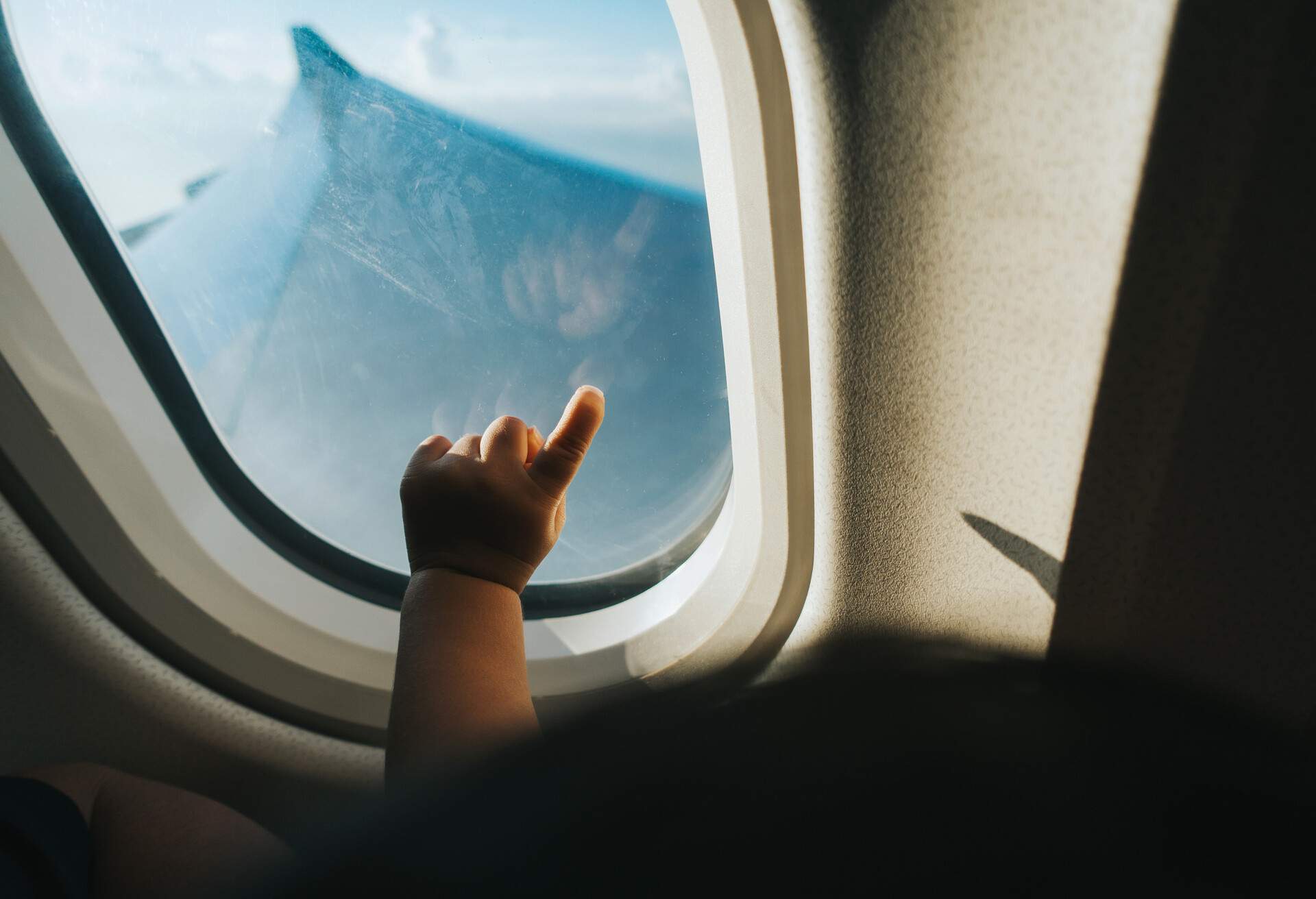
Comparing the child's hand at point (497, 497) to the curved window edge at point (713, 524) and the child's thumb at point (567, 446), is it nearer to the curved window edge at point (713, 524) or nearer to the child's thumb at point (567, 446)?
the child's thumb at point (567, 446)

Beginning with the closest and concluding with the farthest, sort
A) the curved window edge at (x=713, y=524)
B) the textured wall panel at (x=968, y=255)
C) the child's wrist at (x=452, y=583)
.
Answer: the textured wall panel at (x=968, y=255) < the curved window edge at (x=713, y=524) < the child's wrist at (x=452, y=583)

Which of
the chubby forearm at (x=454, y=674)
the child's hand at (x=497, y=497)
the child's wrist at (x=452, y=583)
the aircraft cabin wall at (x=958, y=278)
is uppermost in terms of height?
the aircraft cabin wall at (x=958, y=278)

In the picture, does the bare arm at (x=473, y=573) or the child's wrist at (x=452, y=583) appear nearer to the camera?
the bare arm at (x=473, y=573)

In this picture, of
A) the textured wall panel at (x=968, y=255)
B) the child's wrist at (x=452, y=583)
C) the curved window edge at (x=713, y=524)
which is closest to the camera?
the textured wall panel at (x=968, y=255)

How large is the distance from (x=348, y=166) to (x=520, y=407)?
1.27 ft

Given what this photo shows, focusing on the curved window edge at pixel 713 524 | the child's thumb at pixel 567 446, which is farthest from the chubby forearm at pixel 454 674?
the curved window edge at pixel 713 524

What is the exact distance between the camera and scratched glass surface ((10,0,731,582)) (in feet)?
2.66

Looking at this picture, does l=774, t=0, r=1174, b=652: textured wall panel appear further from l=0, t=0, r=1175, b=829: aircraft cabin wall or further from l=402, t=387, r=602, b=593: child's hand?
l=402, t=387, r=602, b=593: child's hand

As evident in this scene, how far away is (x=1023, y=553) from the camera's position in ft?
1.84

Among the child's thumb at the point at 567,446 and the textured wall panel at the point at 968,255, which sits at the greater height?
the textured wall panel at the point at 968,255

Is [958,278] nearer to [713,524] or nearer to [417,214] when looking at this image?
[713,524]

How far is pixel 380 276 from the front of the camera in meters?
0.94

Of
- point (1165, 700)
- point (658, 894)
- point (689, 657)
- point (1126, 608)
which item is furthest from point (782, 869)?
point (689, 657)

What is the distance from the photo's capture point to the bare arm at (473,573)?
24.1 inches
